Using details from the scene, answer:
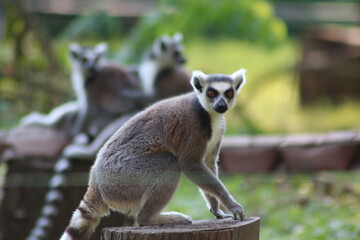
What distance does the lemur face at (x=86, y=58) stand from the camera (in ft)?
26.5

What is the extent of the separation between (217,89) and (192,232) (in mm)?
870

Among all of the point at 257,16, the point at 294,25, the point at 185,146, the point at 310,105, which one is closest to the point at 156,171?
the point at 185,146

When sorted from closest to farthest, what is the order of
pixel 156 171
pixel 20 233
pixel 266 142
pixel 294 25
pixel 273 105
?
pixel 156 171, pixel 20 233, pixel 266 142, pixel 273 105, pixel 294 25

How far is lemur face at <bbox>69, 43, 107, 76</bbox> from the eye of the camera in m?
8.06

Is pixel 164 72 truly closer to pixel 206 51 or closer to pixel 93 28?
pixel 206 51

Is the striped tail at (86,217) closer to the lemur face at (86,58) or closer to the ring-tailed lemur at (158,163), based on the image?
the ring-tailed lemur at (158,163)

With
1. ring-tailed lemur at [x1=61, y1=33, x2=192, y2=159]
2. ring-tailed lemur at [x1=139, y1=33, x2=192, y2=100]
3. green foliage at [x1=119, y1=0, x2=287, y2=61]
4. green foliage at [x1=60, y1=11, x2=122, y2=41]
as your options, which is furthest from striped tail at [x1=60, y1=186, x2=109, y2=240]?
green foliage at [x1=60, y1=11, x2=122, y2=41]

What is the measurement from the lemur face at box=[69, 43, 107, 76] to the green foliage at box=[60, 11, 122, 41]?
Result: 116 inches

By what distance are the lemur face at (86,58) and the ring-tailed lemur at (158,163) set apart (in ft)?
14.2

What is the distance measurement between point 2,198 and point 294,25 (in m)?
7.87

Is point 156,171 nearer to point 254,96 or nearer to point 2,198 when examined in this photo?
point 2,198

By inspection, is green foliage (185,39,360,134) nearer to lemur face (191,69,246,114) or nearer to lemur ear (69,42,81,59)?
lemur ear (69,42,81,59)

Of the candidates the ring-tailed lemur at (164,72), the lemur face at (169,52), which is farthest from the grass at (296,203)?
the lemur face at (169,52)

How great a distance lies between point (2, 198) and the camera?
6992 millimetres
